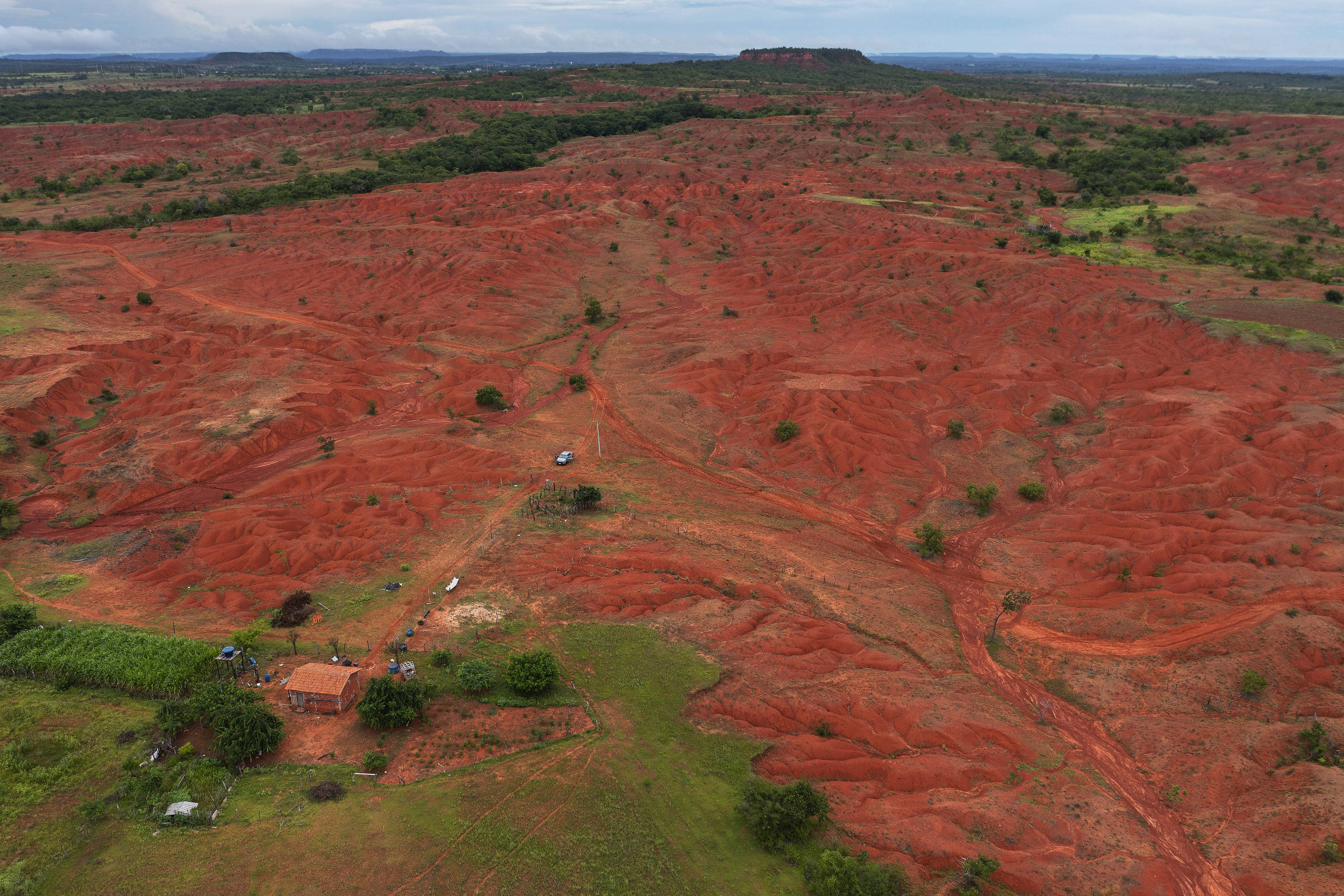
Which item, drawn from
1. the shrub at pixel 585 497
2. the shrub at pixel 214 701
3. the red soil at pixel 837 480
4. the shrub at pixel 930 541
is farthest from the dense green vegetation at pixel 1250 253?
the shrub at pixel 214 701

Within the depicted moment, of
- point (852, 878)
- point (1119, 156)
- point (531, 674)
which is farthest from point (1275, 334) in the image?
point (1119, 156)

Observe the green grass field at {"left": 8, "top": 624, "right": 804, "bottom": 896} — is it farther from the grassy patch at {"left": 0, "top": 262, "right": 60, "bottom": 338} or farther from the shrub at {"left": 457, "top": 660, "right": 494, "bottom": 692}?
the grassy patch at {"left": 0, "top": 262, "right": 60, "bottom": 338}

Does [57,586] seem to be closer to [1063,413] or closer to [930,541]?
[930,541]

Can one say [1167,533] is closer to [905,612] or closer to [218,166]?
[905,612]

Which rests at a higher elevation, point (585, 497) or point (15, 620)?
point (585, 497)


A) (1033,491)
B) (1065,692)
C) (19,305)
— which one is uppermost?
(19,305)

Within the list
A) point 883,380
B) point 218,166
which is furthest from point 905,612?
point 218,166
